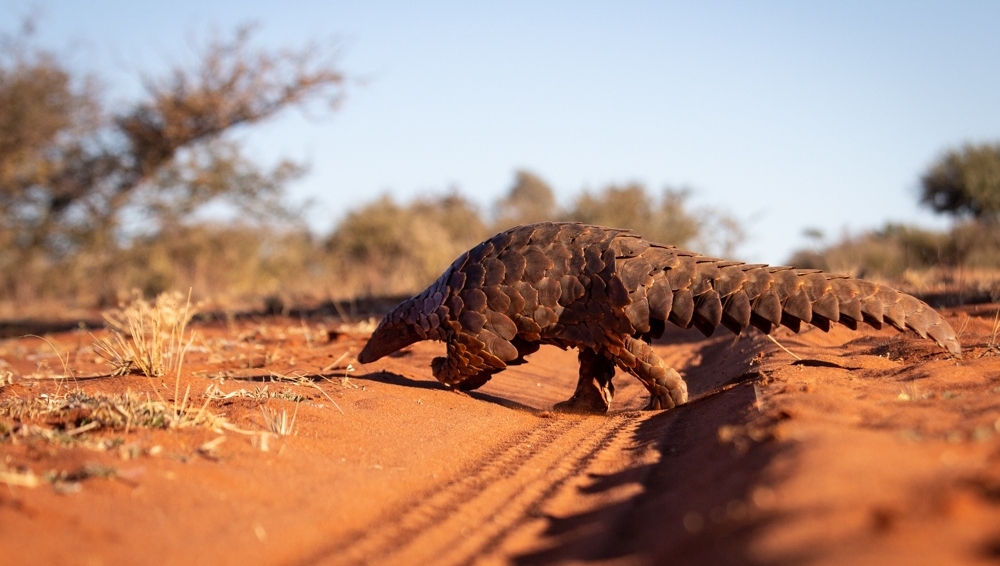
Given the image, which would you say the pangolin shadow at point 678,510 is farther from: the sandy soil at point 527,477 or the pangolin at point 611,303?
the pangolin at point 611,303

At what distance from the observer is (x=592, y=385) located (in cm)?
657

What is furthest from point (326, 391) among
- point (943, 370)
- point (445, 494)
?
point (943, 370)

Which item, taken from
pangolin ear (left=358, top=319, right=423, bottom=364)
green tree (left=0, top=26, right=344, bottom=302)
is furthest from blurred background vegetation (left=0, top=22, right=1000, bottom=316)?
pangolin ear (left=358, top=319, right=423, bottom=364)

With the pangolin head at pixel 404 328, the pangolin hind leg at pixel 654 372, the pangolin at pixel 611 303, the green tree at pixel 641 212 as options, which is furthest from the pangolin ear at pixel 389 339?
the green tree at pixel 641 212

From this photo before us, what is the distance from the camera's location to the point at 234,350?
970 cm

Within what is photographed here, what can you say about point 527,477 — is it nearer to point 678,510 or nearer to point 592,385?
point 678,510

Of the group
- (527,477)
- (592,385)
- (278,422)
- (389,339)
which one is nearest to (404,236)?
(389,339)

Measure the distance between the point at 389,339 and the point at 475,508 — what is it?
142 inches

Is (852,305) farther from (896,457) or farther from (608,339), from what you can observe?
(896,457)

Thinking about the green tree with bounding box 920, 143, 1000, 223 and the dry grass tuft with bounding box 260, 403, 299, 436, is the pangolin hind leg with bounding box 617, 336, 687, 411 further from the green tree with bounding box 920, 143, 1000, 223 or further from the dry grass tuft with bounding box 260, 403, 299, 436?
the green tree with bounding box 920, 143, 1000, 223

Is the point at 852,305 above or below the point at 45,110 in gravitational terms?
below

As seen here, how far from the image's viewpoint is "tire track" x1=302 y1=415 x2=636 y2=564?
132 inches

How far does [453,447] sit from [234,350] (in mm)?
5192

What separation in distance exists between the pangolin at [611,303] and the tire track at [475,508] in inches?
37.4
